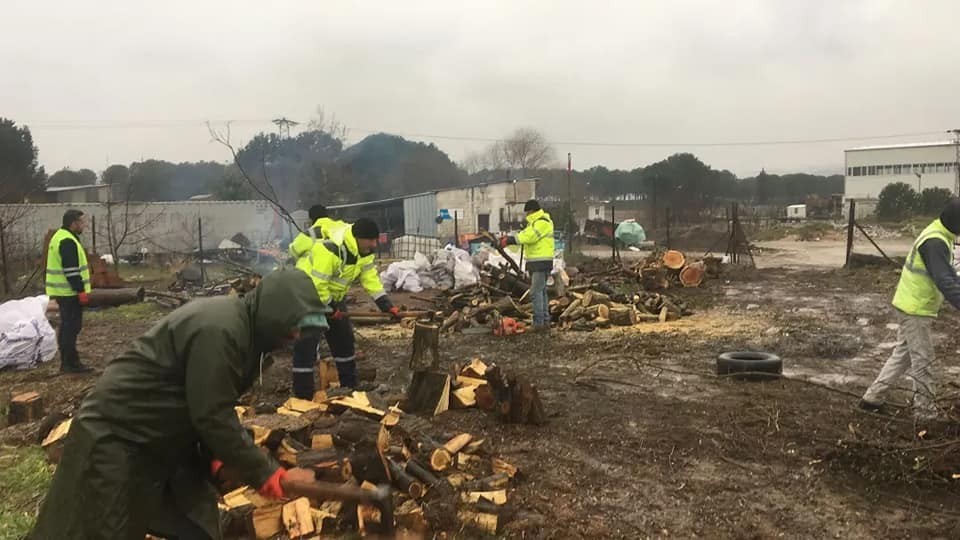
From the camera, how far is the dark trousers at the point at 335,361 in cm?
598

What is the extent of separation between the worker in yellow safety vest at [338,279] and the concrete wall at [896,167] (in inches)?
2563

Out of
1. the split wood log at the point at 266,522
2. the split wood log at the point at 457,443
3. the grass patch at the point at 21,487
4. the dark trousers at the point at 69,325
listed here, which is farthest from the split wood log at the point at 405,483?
the dark trousers at the point at 69,325

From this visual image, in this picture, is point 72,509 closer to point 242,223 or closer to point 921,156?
point 242,223

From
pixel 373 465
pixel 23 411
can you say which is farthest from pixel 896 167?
pixel 23 411

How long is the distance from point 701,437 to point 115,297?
13.0m

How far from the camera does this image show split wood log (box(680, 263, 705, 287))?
15305 mm

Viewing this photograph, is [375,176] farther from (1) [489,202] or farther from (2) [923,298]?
(2) [923,298]

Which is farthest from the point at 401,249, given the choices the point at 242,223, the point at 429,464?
the point at 429,464

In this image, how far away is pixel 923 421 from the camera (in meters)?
4.62

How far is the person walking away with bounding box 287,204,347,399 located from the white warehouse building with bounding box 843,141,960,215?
207ft

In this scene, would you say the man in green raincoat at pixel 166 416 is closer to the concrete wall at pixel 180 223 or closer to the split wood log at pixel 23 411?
the split wood log at pixel 23 411

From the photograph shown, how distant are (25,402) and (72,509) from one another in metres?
4.61

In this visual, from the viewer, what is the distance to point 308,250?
7250 mm

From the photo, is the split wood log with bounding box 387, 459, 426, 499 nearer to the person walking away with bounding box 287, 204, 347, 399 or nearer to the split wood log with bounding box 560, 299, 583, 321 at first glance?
the person walking away with bounding box 287, 204, 347, 399
